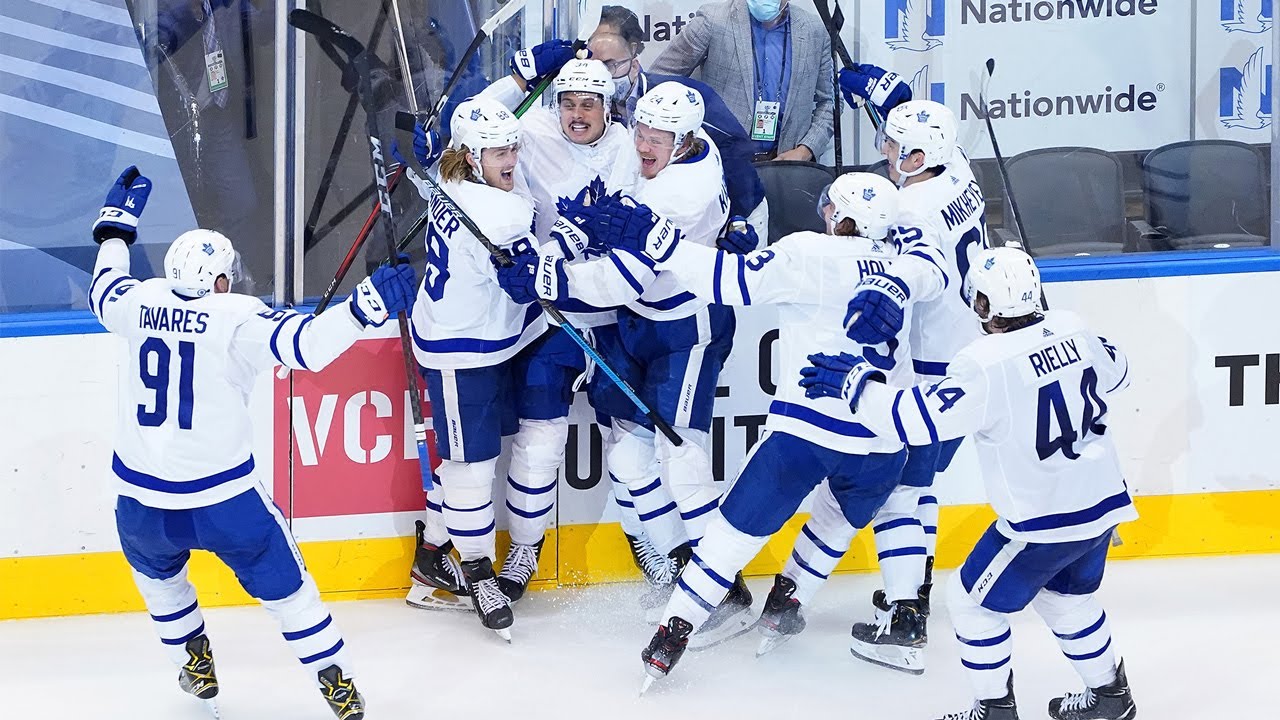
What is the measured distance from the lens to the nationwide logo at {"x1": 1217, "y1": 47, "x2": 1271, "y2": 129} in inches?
196

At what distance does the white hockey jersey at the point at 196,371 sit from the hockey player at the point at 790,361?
822mm

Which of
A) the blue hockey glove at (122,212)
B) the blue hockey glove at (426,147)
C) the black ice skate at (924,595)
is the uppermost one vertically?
the blue hockey glove at (426,147)


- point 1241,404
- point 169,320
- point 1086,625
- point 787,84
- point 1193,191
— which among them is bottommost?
point 1086,625

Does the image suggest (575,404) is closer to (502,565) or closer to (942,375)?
(502,565)

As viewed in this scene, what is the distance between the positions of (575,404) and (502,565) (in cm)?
50

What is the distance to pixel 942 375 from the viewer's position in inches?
171

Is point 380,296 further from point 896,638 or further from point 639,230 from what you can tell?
point 896,638

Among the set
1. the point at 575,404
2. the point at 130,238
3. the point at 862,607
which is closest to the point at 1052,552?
the point at 862,607

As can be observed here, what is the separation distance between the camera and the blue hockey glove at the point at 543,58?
14.8 feet

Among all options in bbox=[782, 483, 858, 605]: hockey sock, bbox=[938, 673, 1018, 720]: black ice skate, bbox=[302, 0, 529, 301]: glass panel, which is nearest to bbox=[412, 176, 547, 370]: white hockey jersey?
bbox=[302, 0, 529, 301]: glass panel

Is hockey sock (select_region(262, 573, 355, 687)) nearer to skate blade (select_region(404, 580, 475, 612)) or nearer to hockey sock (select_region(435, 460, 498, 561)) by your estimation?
hockey sock (select_region(435, 460, 498, 561))

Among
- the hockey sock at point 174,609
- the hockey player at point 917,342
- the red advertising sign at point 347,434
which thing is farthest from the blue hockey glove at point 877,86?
the hockey sock at point 174,609

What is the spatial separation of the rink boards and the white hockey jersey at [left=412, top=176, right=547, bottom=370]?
332 mm

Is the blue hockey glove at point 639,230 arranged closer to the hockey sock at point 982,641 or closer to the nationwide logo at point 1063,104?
the hockey sock at point 982,641
